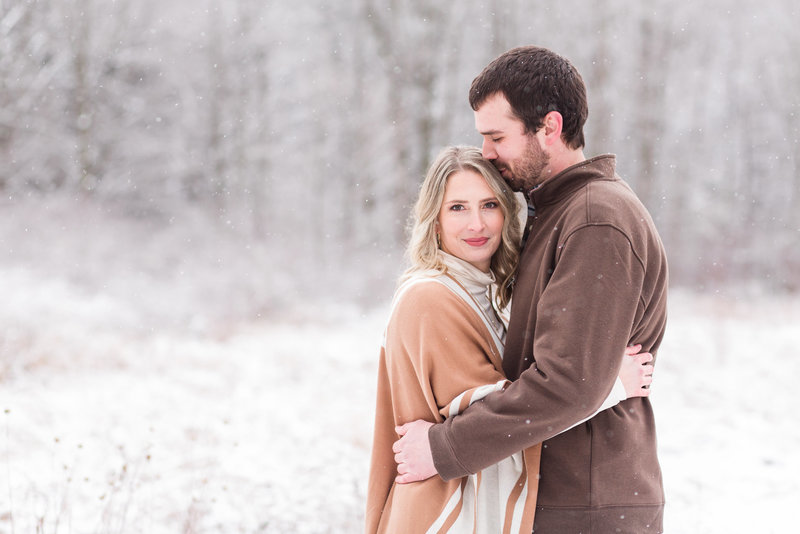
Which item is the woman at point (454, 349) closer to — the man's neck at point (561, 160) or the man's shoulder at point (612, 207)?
the man's neck at point (561, 160)

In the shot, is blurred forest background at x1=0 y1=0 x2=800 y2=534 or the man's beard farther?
blurred forest background at x1=0 y1=0 x2=800 y2=534

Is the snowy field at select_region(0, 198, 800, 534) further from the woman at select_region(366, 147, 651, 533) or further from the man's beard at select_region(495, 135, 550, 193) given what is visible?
the man's beard at select_region(495, 135, 550, 193)

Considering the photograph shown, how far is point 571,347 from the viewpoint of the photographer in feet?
5.92

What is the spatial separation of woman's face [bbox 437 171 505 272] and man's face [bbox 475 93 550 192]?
0.14 meters

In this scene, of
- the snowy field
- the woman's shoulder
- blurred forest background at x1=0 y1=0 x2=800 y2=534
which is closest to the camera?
the woman's shoulder

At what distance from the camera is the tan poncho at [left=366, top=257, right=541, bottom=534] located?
2.03m

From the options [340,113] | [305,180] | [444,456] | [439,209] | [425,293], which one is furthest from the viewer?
[305,180]

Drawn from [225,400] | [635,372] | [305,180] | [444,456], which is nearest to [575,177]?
[635,372]

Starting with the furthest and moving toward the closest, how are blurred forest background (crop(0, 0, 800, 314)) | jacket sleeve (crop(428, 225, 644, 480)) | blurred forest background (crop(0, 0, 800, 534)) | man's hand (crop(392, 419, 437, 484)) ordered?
blurred forest background (crop(0, 0, 800, 314))
blurred forest background (crop(0, 0, 800, 534))
man's hand (crop(392, 419, 437, 484))
jacket sleeve (crop(428, 225, 644, 480))

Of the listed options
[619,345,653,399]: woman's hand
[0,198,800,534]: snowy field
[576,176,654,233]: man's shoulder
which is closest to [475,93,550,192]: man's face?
[576,176,654,233]: man's shoulder

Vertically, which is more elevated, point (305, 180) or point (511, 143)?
point (305, 180)

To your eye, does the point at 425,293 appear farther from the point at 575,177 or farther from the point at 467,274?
the point at 575,177

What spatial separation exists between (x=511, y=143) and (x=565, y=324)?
69 centimetres

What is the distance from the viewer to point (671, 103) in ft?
64.5
